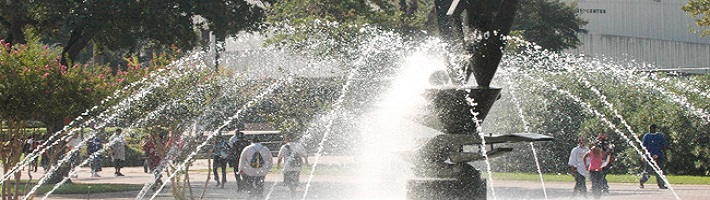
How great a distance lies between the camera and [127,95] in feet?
75.6

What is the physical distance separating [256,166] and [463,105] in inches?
411

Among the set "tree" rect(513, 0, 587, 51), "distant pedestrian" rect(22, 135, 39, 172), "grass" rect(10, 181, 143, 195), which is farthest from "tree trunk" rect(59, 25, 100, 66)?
"tree" rect(513, 0, 587, 51)

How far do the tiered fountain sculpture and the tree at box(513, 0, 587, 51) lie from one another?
1507 inches

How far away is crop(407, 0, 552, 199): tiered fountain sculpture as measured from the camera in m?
8.52

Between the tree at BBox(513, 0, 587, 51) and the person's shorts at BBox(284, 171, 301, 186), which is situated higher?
the tree at BBox(513, 0, 587, 51)

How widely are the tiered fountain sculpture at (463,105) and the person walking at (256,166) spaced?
998cm

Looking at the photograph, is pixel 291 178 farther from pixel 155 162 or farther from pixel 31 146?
pixel 31 146

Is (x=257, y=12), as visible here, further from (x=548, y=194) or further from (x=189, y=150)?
(x=548, y=194)

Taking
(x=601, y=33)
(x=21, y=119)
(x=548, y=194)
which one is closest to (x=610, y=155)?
(x=548, y=194)

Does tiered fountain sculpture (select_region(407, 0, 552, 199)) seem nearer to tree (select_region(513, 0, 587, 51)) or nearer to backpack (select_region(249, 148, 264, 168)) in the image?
backpack (select_region(249, 148, 264, 168))

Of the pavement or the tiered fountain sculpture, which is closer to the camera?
the tiered fountain sculpture

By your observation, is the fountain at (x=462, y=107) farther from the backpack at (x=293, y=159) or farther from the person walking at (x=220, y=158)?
the person walking at (x=220, y=158)

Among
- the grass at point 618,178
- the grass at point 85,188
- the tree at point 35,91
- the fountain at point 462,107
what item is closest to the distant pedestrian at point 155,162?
the grass at point 85,188

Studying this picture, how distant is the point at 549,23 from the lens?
4981cm
